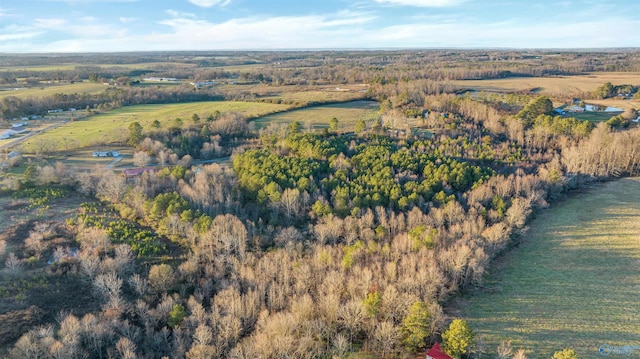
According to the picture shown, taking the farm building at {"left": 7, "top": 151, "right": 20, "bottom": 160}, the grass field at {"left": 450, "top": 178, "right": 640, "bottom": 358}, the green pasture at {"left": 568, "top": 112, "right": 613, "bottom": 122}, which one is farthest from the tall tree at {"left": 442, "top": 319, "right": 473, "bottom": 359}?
the green pasture at {"left": 568, "top": 112, "right": 613, "bottom": 122}

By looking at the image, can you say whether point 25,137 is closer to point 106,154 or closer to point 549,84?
point 106,154

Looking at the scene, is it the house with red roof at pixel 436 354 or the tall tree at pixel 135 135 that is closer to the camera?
the house with red roof at pixel 436 354

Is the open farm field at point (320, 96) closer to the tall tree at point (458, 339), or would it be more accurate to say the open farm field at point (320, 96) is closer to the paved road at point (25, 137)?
the paved road at point (25, 137)

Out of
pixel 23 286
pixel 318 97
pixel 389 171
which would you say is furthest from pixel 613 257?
pixel 318 97

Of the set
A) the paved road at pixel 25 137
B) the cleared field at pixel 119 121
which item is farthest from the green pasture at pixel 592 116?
the paved road at pixel 25 137

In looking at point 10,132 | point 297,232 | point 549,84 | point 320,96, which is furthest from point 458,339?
point 549,84

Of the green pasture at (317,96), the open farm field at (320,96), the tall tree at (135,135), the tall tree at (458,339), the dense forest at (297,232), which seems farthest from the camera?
the open farm field at (320,96)
